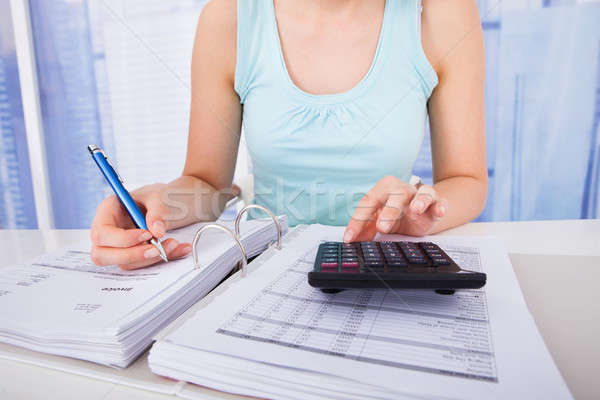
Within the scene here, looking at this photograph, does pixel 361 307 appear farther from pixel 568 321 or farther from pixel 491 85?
pixel 491 85

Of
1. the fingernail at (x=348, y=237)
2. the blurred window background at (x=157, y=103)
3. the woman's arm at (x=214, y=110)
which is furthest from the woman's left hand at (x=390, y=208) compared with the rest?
the blurred window background at (x=157, y=103)

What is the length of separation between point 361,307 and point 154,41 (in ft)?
6.25

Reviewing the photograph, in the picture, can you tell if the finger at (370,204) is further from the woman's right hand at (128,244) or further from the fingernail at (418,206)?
the woman's right hand at (128,244)

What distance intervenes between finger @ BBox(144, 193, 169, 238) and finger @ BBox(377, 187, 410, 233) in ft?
0.75

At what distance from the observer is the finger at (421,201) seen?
40 centimetres

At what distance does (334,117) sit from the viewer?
2.40 feet

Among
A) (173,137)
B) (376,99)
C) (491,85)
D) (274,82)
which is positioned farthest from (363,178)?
(173,137)

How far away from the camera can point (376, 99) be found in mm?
735

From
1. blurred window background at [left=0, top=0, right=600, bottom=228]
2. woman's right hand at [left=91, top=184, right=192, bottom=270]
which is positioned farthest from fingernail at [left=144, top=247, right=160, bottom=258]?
blurred window background at [left=0, top=0, right=600, bottom=228]

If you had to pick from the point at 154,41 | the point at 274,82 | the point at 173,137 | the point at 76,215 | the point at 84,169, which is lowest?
the point at 76,215

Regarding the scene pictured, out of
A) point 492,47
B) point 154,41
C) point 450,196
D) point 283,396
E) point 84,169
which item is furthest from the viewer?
point 84,169

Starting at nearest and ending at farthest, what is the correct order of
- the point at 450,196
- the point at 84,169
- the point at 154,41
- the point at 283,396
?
the point at 283,396
the point at 450,196
the point at 154,41
the point at 84,169

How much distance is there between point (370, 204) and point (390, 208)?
3 centimetres

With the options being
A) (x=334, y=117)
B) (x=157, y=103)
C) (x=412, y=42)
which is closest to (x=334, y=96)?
(x=334, y=117)
